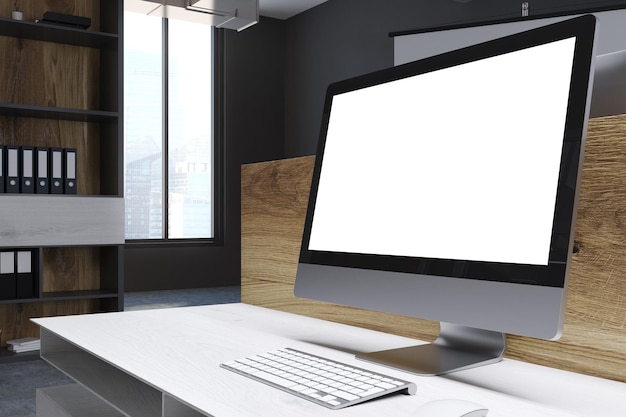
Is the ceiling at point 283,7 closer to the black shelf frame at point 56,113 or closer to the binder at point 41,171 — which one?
the black shelf frame at point 56,113

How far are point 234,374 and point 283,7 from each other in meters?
6.95

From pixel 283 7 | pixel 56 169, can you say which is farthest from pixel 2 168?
pixel 283 7

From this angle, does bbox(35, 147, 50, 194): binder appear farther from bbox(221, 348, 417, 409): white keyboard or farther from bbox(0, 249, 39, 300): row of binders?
bbox(221, 348, 417, 409): white keyboard

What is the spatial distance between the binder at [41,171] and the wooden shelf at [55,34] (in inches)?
26.8

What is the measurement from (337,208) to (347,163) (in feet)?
0.26

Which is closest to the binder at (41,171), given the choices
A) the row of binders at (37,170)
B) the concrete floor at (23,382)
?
the row of binders at (37,170)

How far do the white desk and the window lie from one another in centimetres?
561

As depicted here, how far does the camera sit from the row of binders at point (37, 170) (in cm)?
363

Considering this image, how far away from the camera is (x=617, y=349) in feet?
2.84

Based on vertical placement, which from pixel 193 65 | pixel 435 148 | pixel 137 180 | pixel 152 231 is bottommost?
pixel 152 231

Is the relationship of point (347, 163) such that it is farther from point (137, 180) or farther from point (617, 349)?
point (137, 180)

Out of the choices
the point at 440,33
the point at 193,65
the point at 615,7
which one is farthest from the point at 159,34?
the point at 615,7

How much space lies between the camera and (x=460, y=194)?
929 millimetres

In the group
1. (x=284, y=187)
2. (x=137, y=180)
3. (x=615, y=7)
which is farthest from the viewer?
(x=137, y=180)
